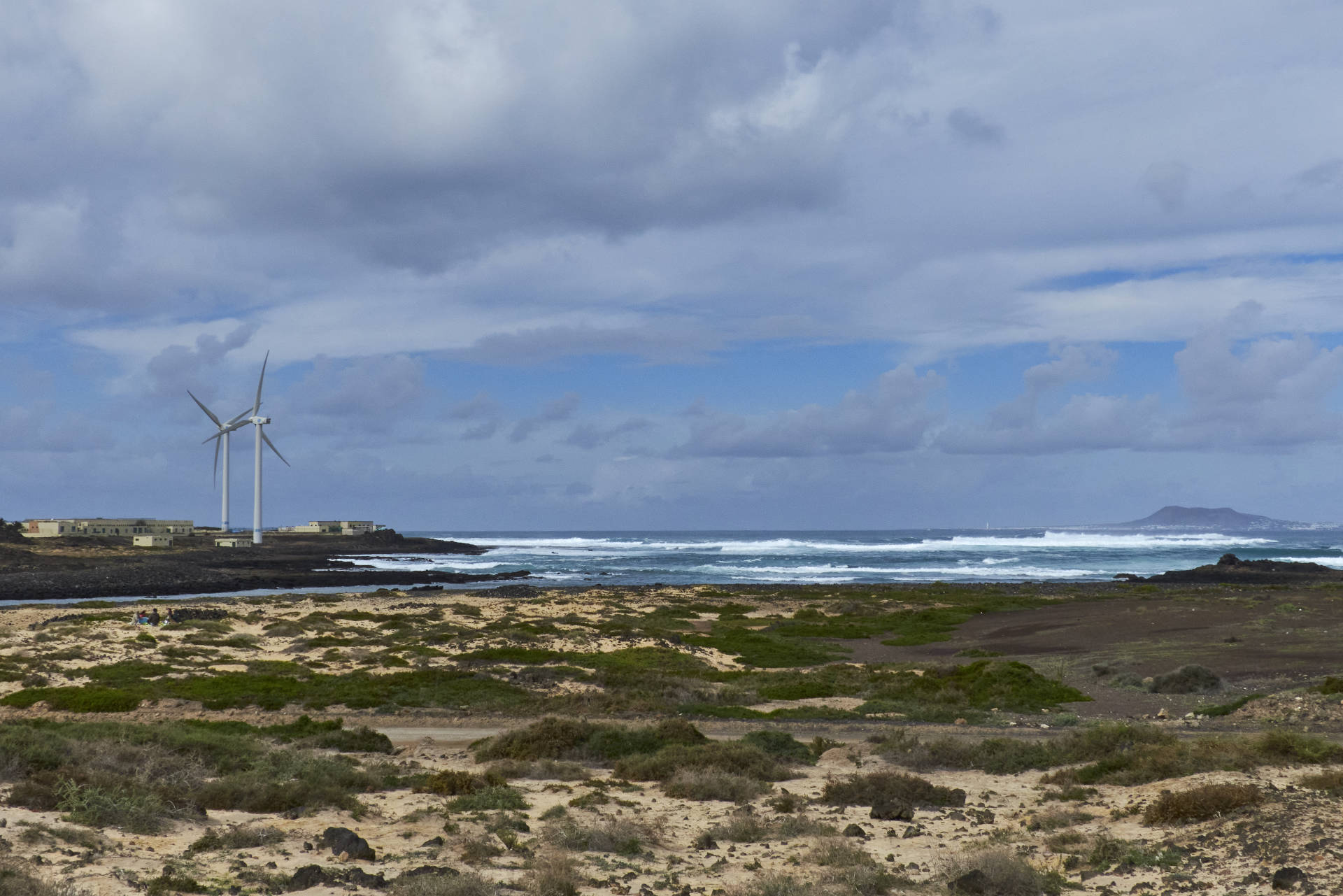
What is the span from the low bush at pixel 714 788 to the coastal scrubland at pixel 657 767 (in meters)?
0.05

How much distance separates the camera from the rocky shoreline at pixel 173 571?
84.6m

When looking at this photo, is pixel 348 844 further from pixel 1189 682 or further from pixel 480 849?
pixel 1189 682

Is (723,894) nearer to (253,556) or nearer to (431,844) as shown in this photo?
(431,844)

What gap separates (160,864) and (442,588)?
80.5m

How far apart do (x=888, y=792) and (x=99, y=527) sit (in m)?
188

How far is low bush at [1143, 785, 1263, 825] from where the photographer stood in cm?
1375

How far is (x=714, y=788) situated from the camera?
16844mm

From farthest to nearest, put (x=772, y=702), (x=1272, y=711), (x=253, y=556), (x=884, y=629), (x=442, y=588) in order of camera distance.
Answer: (x=253, y=556) < (x=442, y=588) < (x=884, y=629) < (x=772, y=702) < (x=1272, y=711)

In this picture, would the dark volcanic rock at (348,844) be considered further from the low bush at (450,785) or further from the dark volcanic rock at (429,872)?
the low bush at (450,785)

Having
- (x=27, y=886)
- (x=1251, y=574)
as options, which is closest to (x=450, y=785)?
(x=27, y=886)

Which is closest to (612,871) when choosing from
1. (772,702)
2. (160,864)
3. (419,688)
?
(160,864)

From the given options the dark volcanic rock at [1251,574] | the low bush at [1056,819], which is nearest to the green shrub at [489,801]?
the low bush at [1056,819]

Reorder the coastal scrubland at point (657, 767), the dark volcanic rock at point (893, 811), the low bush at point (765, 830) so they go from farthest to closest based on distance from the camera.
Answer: the dark volcanic rock at point (893, 811), the low bush at point (765, 830), the coastal scrubland at point (657, 767)

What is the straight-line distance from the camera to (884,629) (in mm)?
54344
